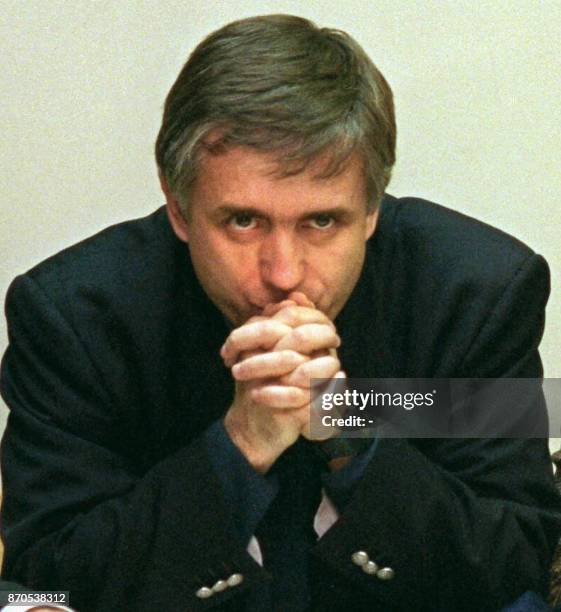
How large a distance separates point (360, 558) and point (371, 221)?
373 mm

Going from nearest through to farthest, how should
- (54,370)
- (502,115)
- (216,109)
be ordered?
(216,109), (54,370), (502,115)

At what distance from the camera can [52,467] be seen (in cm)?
143

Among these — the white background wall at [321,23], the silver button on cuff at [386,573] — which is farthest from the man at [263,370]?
the white background wall at [321,23]

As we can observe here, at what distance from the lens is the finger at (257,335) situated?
1.33 meters

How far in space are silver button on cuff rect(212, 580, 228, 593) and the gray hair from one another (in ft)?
1.31

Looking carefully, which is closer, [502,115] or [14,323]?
[14,323]

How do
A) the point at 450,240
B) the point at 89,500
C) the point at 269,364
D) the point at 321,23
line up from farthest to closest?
the point at 321,23, the point at 450,240, the point at 89,500, the point at 269,364

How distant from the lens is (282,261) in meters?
1.36

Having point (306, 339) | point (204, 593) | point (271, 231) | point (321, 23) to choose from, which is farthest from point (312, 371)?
point (321, 23)

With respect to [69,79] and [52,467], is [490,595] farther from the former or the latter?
[69,79]

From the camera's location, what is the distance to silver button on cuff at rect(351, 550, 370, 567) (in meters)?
1.39

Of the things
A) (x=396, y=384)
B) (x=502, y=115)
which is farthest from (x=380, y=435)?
(x=502, y=115)

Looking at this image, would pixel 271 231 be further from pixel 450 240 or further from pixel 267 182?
pixel 450 240

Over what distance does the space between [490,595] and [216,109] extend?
59cm
